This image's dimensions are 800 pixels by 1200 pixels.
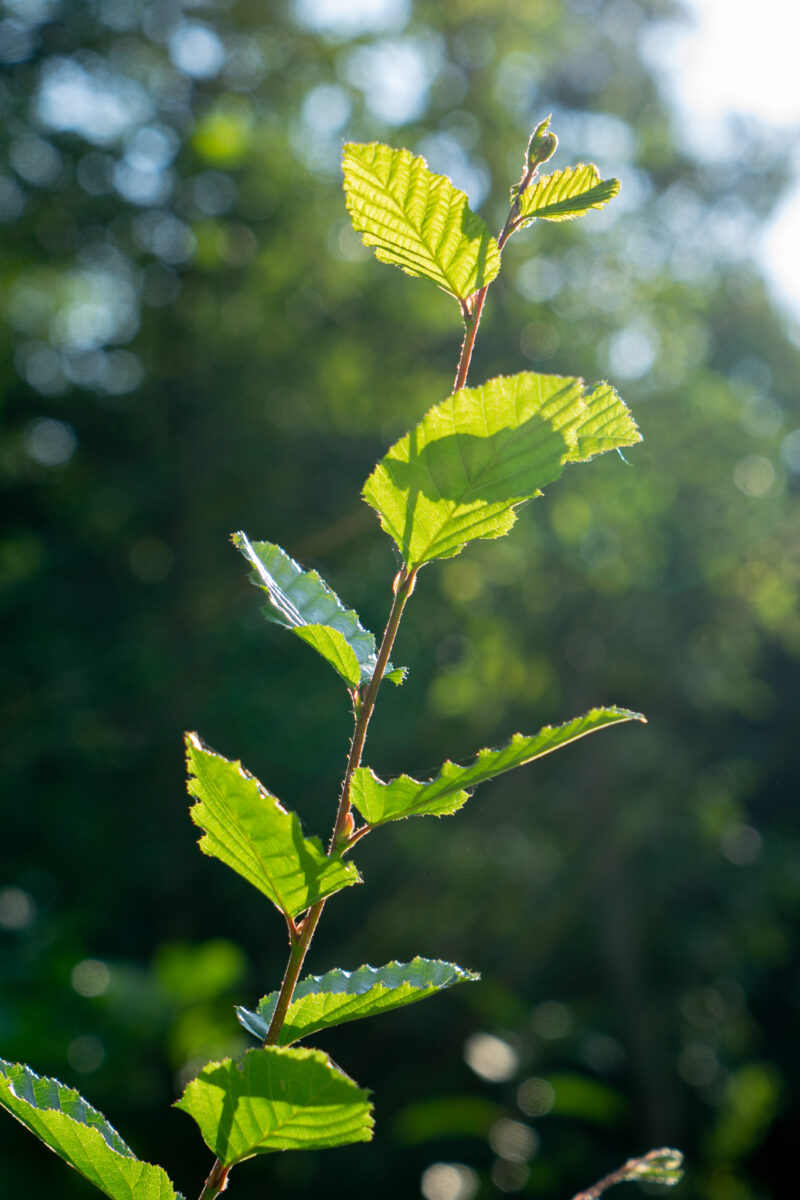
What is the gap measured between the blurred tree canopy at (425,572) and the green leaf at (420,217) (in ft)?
12.0

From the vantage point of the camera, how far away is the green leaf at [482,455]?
0.31 m

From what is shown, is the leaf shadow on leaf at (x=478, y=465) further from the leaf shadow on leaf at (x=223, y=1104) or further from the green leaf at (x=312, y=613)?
the leaf shadow on leaf at (x=223, y=1104)

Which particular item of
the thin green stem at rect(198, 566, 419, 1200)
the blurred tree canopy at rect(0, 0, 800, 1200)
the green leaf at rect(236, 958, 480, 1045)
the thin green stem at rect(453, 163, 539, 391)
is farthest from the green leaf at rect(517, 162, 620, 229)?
the blurred tree canopy at rect(0, 0, 800, 1200)

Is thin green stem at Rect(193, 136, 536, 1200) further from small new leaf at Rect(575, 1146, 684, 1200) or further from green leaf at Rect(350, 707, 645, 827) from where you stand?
small new leaf at Rect(575, 1146, 684, 1200)

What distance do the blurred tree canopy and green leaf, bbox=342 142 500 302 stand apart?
144 inches

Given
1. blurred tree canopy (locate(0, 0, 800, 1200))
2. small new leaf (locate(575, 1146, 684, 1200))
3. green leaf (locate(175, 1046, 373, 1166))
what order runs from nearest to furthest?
green leaf (locate(175, 1046, 373, 1166)) → small new leaf (locate(575, 1146, 684, 1200)) → blurred tree canopy (locate(0, 0, 800, 1200))

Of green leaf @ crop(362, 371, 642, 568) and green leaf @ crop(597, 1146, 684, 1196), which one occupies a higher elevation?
green leaf @ crop(362, 371, 642, 568)

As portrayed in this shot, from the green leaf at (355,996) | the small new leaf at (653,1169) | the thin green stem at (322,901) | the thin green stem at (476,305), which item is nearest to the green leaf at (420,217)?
the thin green stem at (476,305)

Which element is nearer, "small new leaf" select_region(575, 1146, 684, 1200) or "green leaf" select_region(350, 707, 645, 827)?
"green leaf" select_region(350, 707, 645, 827)

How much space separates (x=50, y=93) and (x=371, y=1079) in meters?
5.47

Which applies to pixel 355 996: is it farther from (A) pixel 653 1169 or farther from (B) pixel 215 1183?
(A) pixel 653 1169

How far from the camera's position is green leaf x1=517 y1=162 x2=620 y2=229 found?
A: 13.6 inches

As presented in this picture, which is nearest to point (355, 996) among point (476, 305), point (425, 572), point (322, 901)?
point (322, 901)

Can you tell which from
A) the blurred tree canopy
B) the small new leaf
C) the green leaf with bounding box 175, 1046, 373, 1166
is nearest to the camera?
the green leaf with bounding box 175, 1046, 373, 1166
